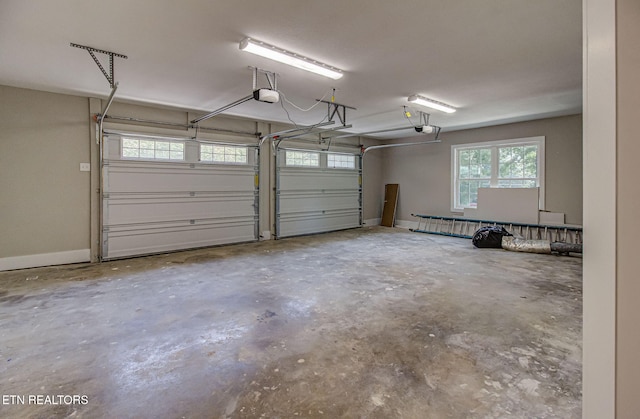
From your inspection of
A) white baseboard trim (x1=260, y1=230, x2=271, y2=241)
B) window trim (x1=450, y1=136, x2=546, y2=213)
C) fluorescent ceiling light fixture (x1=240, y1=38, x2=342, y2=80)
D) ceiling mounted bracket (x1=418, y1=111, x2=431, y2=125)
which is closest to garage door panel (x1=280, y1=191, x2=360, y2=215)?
white baseboard trim (x1=260, y1=230, x2=271, y2=241)

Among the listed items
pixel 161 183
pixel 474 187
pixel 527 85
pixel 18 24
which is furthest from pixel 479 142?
pixel 18 24

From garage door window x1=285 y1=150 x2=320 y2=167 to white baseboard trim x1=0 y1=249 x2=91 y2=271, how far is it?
14.4 ft

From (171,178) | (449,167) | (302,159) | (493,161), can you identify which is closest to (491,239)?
(493,161)

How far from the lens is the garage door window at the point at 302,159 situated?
7742 mm

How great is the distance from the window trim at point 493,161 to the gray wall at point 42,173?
7.93m

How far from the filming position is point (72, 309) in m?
3.19

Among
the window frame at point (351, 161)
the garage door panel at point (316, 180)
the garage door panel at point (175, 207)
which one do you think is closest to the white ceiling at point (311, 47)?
the garage door panel at point (175, 207)

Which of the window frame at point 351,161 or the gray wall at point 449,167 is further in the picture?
A: the window frame at point 351,161

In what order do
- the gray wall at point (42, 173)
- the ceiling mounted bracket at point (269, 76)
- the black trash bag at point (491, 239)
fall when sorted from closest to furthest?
the ceiling mounted bracket at point (269, 76)
the gray wall at point (42, 173)
the black trash bag at point (491, 239)

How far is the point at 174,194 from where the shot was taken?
601 centimetres

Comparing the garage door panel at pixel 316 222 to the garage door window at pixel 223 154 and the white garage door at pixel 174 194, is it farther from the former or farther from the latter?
the garage door window at pixel 223 154

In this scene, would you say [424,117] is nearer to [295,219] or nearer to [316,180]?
[316,180]

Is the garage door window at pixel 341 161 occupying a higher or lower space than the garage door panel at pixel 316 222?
higher

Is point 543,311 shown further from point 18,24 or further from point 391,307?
point 18,24
